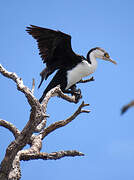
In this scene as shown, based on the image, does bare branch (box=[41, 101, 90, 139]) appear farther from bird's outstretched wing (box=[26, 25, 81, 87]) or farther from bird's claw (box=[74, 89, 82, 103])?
bird's outstretched wing (box=[26, 25, 81, 87])

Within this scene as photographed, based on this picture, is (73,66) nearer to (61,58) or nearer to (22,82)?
(61,58)

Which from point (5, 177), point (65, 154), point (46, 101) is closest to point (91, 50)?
point (46, 101)

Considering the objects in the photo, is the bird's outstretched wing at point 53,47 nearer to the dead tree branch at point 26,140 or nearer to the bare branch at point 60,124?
the dead tree branch at point 26,140

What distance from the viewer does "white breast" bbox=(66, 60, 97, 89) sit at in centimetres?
495

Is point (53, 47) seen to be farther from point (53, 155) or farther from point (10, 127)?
point (53, 155)

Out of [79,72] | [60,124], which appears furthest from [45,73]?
[60,124]

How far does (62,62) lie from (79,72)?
40cm

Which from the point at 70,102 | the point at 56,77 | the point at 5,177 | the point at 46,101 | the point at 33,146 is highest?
the point at 56,77

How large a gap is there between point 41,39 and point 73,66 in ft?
2.79

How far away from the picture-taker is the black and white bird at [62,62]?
4719 millimetres

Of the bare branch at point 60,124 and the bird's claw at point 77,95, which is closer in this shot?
the bare branch at point 60,124

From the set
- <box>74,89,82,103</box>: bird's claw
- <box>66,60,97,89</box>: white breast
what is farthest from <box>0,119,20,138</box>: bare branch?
<box>66,60,97,89</box>: white breast

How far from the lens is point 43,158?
12.0ft

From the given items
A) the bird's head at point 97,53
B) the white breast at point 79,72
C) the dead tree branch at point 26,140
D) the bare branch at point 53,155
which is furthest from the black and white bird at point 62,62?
the bare branch at point 53,155
